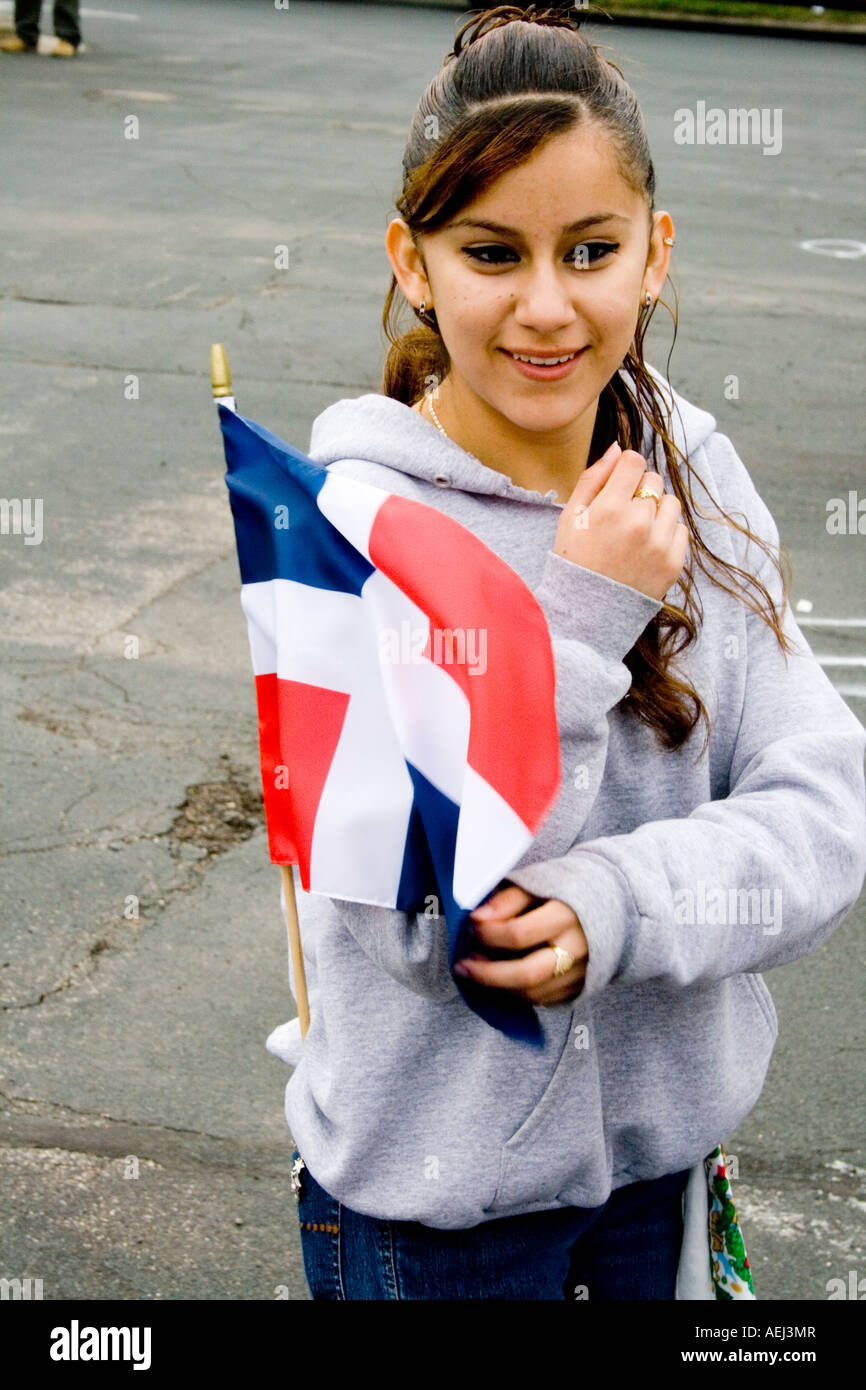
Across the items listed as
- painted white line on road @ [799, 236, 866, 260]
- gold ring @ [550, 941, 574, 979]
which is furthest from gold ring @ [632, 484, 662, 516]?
painted white line on road @ [799, 236, 866, 260]

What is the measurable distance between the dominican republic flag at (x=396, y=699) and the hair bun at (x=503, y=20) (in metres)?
0.49

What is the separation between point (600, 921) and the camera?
1.51 meters

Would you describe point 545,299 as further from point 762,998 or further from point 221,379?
point 762,998

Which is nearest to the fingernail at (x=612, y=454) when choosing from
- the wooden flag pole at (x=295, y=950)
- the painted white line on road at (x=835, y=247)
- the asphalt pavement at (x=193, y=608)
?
the wooden flag pole at (x=295, y=950)

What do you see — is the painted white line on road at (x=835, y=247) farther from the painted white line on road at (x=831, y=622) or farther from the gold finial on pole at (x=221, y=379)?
the gold finial on pole at (x=221, y=379)

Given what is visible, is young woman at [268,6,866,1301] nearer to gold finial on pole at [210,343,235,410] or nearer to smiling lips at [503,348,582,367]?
smiling lips at [503,348,582,367]

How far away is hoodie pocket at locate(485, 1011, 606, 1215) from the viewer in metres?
1.71

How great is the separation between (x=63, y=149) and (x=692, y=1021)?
44.8ft

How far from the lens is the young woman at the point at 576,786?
1603 millimetres

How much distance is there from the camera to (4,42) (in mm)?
19781

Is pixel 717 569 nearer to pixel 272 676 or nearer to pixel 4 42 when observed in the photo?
pixel 272 676

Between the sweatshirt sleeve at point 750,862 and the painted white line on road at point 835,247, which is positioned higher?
the sweatshirt sleeve at point 750,862

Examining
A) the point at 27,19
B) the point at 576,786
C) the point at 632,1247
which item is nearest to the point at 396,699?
the point at 576,786

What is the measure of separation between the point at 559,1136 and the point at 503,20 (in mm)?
1226
